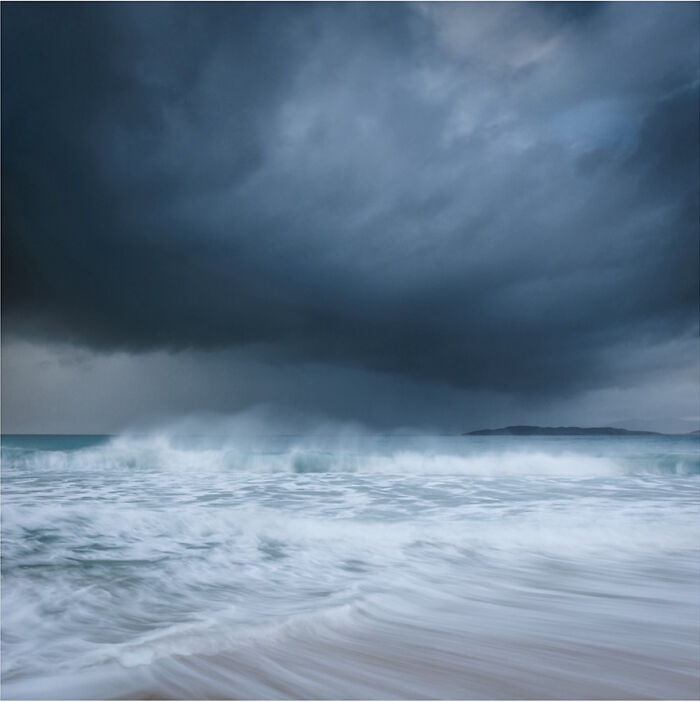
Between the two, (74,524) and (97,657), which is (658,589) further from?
(74,524)

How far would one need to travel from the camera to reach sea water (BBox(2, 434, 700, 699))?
9.17ft

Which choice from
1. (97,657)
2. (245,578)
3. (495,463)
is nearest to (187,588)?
(245,578)

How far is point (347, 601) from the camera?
420cm

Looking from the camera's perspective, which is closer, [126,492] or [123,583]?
[123,583]

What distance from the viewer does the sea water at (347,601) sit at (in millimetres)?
2795

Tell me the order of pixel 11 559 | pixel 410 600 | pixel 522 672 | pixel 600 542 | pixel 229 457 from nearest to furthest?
pixel 522 672, pixel 410 600, pixel 11 559, pixel 600 542, pixel 229 457

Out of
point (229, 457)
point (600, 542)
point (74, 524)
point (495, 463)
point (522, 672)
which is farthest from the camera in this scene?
point (229, 457)

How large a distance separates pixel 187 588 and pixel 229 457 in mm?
22674

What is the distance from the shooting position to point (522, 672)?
2855 millimetres

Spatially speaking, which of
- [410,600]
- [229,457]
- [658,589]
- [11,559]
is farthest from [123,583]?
[229,457]

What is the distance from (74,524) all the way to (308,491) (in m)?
6.10

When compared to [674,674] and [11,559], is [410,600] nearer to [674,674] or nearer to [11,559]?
[674,674]

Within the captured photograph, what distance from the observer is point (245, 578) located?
16.3ft

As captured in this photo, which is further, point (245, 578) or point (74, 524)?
point (74, 524)
